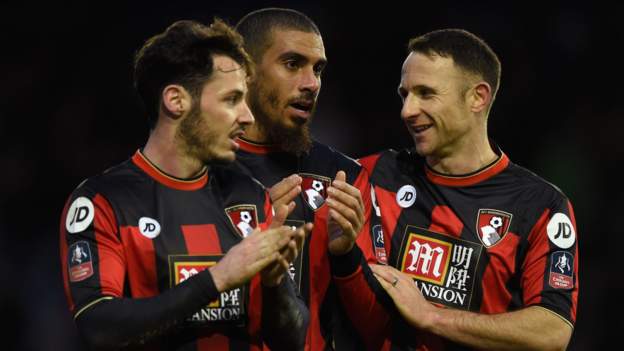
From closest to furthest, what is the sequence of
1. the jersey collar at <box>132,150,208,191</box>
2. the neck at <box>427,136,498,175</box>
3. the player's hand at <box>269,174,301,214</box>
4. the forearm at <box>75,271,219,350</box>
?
the forearm at <box>75,271,219,350</box>, the jersey collar at <box>132,150,208,191</box>, the player's hand at <box>269,174,301,214</box>, the neck at <box>427,136,498,175</box>

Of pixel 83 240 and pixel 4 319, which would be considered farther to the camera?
pixel 4 319

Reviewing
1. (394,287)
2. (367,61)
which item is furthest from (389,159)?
(367,61)

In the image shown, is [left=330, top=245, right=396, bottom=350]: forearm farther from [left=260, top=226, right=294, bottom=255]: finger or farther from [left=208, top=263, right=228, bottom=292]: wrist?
[left=208, top=263, right=228, bottom=292]: wrist

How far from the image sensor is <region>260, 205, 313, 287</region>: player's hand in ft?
11.3

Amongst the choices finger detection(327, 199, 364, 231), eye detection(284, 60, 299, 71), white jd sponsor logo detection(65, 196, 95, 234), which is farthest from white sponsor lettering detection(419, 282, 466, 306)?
white jd sponsor logo detection(65, 196, 95, 234)

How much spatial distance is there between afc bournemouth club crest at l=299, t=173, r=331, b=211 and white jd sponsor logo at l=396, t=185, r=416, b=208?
1.16 feet

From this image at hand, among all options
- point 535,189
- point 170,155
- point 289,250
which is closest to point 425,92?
point 535,189

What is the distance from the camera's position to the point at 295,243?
3469 millimetres

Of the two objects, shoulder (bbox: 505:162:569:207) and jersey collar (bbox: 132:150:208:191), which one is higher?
jersey collar (bbox: 132:150:208:191)

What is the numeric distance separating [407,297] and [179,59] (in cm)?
141

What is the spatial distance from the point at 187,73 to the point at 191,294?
912 millimetres

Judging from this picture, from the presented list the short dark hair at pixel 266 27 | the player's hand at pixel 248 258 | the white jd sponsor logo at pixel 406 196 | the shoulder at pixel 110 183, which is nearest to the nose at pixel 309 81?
the short dark hair at pixel 266 27

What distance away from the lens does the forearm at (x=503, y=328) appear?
427 cm

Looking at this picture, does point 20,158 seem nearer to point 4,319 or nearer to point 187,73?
point 4,319
